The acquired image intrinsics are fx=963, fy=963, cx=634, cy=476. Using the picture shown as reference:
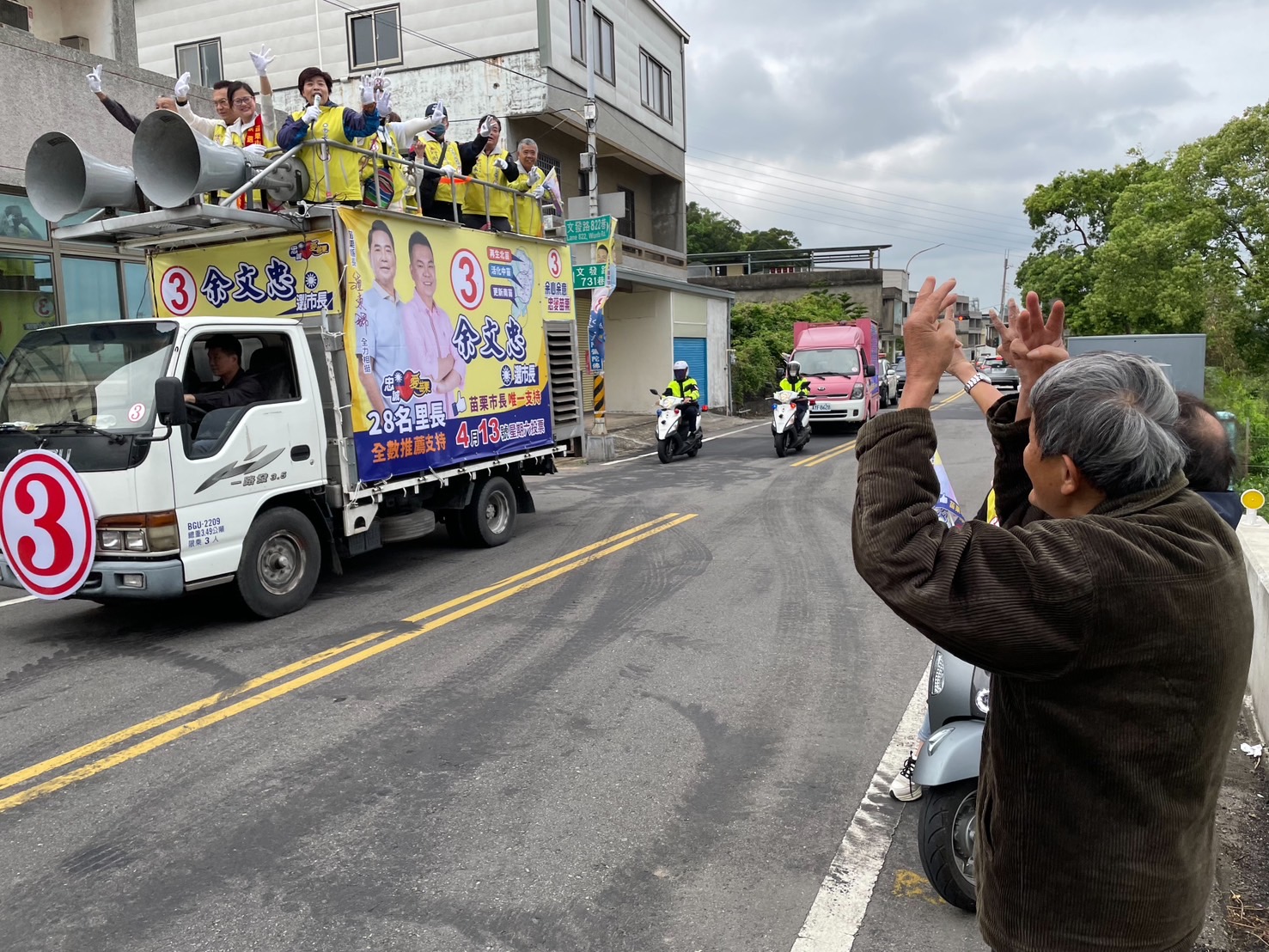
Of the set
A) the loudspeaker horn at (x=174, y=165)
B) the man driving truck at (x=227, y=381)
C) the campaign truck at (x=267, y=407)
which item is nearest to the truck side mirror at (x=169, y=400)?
the campaign truck at (x=267, y=407)

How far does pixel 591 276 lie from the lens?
60.2 feet

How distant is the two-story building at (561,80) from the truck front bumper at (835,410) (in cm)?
583

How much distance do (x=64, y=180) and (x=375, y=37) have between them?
760 inches

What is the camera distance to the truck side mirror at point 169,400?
238 inches

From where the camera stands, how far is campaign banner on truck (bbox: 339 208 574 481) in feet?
25.1

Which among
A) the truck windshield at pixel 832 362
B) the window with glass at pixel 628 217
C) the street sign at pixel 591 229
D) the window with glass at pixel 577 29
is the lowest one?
the truck windshield at pixel 832 362

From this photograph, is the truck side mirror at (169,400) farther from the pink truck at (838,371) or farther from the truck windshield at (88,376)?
the pink truck at (838,371)

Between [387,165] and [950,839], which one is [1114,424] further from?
[387,165]

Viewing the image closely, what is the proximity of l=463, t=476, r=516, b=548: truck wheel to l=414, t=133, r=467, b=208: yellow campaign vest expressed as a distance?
107 inches

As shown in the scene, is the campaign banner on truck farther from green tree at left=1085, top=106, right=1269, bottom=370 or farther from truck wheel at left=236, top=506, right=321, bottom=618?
green tree at left=1085, top=106, right=1269, bottom=370

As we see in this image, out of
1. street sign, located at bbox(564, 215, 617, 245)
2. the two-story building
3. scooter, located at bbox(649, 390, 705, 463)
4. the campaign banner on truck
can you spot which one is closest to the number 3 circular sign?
the campaign banner on truck

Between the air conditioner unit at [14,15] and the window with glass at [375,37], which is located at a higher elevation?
the window with glass at [375,37]

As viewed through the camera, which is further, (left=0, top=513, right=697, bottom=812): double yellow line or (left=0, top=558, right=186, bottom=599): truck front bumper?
(left=0, top=558, right=186, bottom=599): truck front bumper

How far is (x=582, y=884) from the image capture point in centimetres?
345
